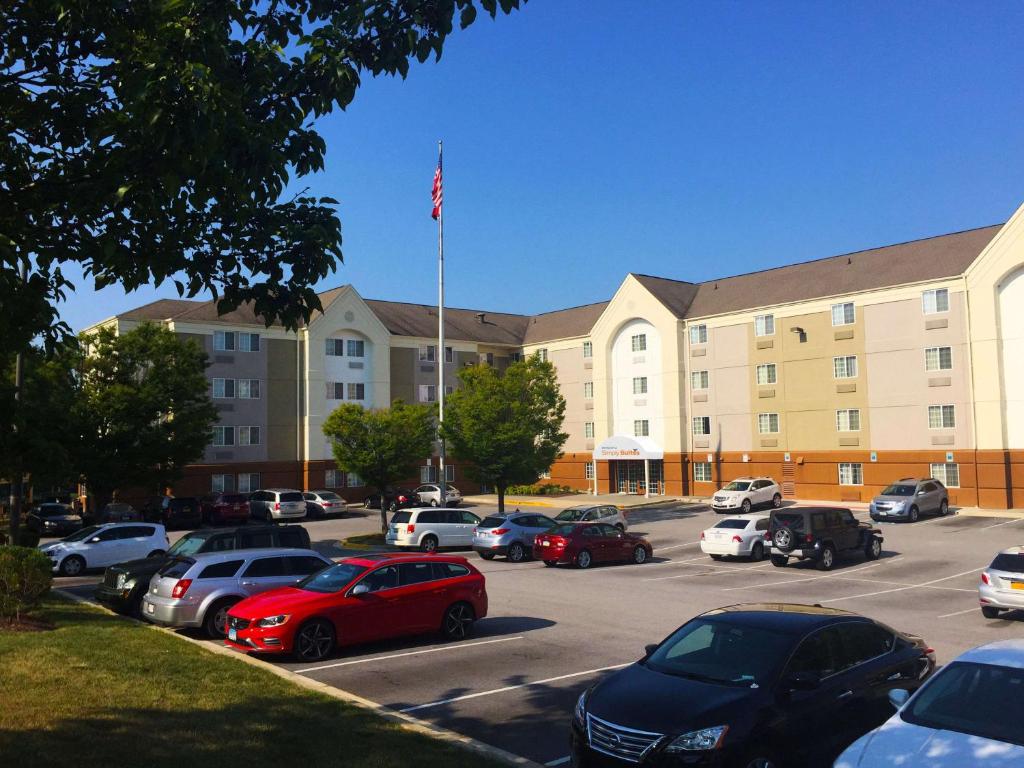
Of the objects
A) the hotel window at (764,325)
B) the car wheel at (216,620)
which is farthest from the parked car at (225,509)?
the hotel window at (764,325)

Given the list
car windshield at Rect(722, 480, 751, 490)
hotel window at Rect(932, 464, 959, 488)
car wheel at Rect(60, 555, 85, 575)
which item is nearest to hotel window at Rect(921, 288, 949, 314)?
Answer: hotel window at Rect(932, 464, 959, 488)

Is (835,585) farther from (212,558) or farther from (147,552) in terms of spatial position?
(147,552)

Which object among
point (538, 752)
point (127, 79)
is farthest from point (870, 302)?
A: point (127, 79)

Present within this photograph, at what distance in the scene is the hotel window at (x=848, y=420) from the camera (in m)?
46.4

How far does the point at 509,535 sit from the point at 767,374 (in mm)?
27728

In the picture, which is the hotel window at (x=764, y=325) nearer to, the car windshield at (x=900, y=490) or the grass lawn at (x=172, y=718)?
the car windshield at (x=900, y=490)

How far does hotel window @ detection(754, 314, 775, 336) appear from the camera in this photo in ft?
164

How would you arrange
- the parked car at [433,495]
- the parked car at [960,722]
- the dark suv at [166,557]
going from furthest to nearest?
1. the parked car at [433,495]
2. the dark suv at [166,557]
3. the parked car at [960,722]

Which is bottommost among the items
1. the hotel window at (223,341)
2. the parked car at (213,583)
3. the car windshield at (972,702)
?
the parked car at (213,583)

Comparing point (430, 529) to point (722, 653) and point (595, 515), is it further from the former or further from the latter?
point (722, 653)

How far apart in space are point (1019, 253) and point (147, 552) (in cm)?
3985

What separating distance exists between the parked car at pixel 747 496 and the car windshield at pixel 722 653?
35858mm

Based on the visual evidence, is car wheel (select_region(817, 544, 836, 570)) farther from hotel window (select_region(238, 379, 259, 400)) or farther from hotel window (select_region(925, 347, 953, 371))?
hotel window (select_region(238, 379, 259, 400))

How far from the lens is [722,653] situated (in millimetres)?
7973
